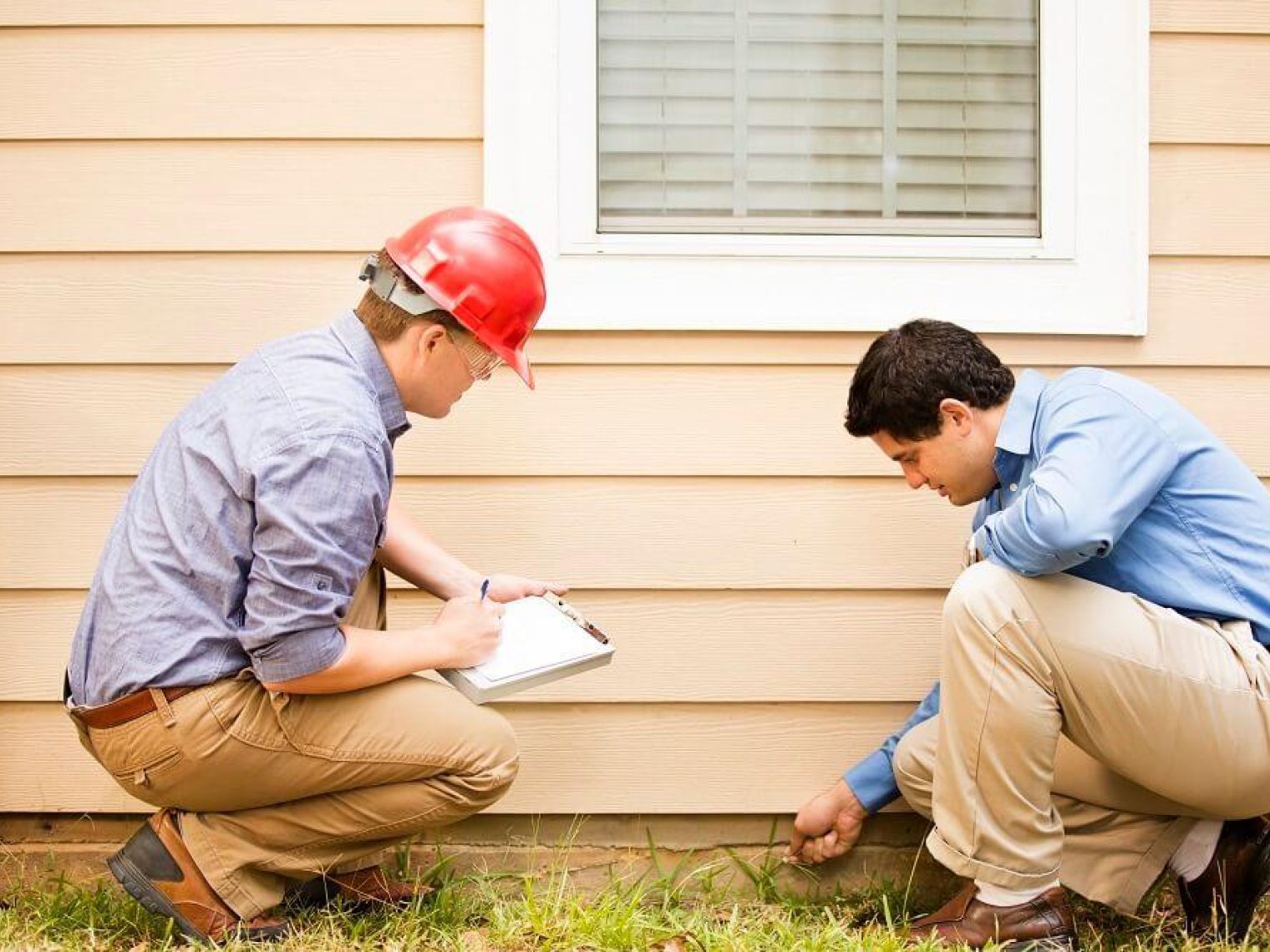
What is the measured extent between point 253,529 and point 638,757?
3.49ft

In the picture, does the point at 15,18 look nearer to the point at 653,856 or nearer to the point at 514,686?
the point at 514,686

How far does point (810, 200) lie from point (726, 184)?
190 mm

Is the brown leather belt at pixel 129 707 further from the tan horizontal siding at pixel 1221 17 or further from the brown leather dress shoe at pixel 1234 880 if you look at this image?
the tan horizontal siding at pixel 1221 17

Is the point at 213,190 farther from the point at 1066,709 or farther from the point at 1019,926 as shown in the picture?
the point at 1019,926

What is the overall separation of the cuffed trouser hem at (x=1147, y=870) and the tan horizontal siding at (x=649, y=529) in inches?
26.6

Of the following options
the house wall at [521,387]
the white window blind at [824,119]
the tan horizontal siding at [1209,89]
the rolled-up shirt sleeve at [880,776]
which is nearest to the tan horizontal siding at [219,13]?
the house wall at [521,387]

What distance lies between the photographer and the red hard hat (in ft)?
6.94

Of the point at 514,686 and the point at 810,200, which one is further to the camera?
the point at 810,200

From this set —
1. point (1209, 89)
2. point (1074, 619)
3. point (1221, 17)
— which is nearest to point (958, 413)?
point (1074, 619)

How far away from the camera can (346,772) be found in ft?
7.08

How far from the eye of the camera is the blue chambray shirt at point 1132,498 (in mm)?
2031

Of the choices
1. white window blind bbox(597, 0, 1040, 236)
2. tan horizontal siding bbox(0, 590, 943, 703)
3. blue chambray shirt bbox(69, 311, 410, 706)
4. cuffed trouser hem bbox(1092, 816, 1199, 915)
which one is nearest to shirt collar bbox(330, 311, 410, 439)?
blue chambray shirt bbox(69, 311, 410, 706)

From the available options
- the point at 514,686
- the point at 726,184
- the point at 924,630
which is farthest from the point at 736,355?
the point at 514,686

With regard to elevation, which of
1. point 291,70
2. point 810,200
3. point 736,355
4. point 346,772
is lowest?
point 346,772
